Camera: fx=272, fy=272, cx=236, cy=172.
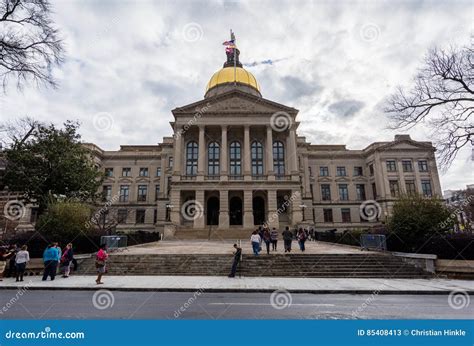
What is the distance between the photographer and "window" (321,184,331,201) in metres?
48.5

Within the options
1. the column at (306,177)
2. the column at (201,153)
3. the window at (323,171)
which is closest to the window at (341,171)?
the window at (323,171)

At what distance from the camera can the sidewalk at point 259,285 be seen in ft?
33.4

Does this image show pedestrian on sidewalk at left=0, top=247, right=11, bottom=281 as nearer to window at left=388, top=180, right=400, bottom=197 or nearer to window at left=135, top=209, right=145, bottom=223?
window at left=135, top=209, right=145, bottom=223

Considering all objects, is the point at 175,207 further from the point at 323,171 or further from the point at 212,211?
the point at 323,171

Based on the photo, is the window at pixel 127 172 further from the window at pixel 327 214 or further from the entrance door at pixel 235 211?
the window at pixel 327 214

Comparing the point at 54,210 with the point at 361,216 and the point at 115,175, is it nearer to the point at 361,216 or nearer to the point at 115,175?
the point at 115,175

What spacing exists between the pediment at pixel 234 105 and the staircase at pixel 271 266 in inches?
1071

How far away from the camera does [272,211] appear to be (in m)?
35.2

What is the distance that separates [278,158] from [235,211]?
34.1 ft

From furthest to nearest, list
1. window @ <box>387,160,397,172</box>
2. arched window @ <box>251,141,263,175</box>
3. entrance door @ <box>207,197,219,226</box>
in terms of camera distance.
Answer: window @ <box>387,160,397,172</box> < arched window @ <box>251,141,263,175</box> < entrance door @ <box>207,197,219,226</box>

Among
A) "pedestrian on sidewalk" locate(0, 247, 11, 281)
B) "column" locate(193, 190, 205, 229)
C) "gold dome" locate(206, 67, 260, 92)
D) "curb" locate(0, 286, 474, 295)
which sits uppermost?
"gold dome" locate(206, 67, 260, 92)

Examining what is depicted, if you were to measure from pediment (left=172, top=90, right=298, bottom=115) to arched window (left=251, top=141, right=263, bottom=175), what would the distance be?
5.38 m

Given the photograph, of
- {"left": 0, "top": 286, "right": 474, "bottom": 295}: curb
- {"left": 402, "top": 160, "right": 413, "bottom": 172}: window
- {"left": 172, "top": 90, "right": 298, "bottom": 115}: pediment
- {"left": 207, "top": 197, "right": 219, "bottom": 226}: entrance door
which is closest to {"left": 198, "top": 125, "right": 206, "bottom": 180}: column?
{"left": 172, "top": 90, "right": 298, "bottom": 115}: pediment

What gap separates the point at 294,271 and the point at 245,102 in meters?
30.1
